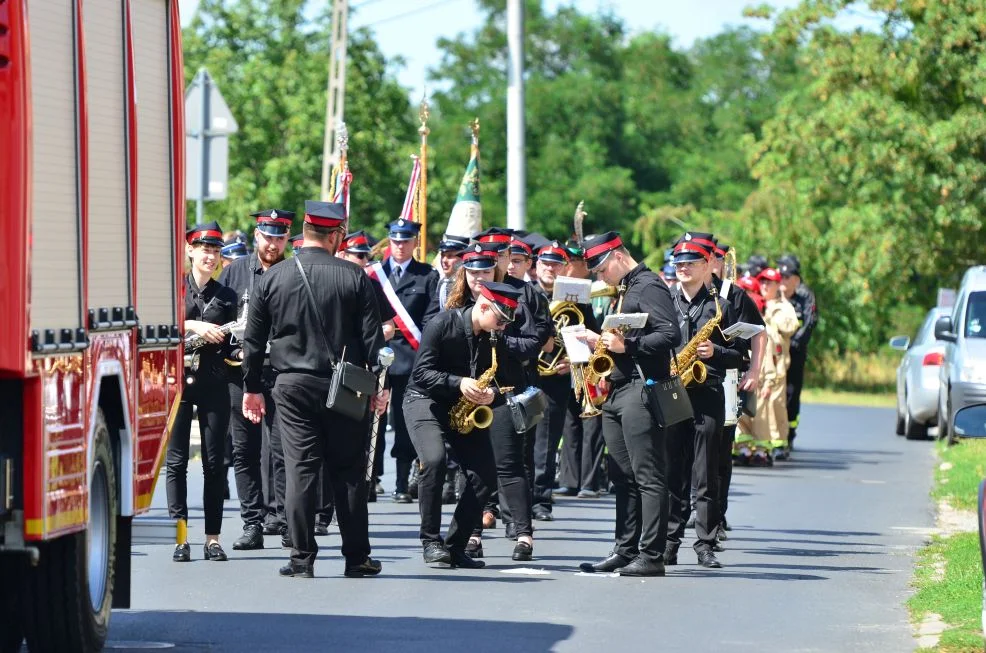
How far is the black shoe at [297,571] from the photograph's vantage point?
1173cm

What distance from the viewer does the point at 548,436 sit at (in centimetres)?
1595

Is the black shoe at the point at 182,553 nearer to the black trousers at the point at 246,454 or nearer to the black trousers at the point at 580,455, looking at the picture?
the black trousers at the point at 246,454

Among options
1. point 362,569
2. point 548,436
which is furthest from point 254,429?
point 548,436

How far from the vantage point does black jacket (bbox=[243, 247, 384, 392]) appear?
11.5 m

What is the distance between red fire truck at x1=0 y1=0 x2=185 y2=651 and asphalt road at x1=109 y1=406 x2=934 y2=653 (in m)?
0.93

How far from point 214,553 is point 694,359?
9.77 feet

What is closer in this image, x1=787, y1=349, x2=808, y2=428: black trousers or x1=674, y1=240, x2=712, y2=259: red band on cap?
x1=674, y1=240, x2=712, y2=259: red band on cap

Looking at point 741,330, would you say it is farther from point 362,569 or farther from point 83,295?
point 83,295

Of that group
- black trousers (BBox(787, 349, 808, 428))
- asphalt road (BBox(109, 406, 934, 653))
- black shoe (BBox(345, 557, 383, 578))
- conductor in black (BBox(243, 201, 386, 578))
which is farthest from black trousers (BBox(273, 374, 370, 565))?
black trousers (BBox(787, 349, 808, 428))

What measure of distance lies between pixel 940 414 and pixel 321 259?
15.2m

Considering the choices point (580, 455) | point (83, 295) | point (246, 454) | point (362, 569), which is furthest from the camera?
point (580, 455)

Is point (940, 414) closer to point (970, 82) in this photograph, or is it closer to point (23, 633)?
point (970, 82)

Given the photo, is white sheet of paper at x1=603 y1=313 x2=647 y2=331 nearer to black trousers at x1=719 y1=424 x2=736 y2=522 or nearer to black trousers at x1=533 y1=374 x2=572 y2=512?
black trousers at x1=719 y1=424 x2=736 y2=522

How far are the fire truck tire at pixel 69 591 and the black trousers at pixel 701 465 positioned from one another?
4.81m
